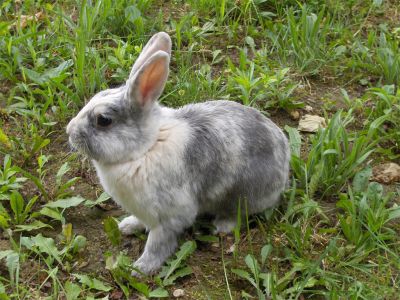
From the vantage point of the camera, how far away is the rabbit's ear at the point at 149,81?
11.3 feet

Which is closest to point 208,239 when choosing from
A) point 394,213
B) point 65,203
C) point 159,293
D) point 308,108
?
point 159,293

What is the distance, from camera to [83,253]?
391 cm

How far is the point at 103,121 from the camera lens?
3541 mm

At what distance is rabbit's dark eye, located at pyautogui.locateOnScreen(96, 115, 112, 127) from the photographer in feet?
11.6

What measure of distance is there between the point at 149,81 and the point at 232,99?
1492 millimetres

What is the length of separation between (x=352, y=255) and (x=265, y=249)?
1.69 ft

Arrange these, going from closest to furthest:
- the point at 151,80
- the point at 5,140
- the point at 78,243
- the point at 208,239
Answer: the point at 151,80 → the point at 78,243 → the point at 208,239 → the point at 5,140

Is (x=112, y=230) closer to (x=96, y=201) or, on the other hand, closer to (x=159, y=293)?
(x=96, y=201)

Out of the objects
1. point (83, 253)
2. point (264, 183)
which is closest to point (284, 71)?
point (264, 183)

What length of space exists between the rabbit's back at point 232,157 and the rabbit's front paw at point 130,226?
1.36 feet

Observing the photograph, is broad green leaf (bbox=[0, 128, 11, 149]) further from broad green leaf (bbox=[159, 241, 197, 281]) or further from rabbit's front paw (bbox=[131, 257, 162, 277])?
broad green leaf (bbox=[159, 241, 197, 281])

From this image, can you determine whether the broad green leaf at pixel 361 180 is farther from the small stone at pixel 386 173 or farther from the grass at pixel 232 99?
the small stone at pixel 386 173

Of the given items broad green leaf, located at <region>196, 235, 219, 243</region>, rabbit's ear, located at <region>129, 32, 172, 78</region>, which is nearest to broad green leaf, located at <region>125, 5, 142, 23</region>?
rabbit's ear, located at <region>129, 32, 172, 78</region>

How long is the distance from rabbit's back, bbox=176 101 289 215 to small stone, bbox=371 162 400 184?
2.65 ft
